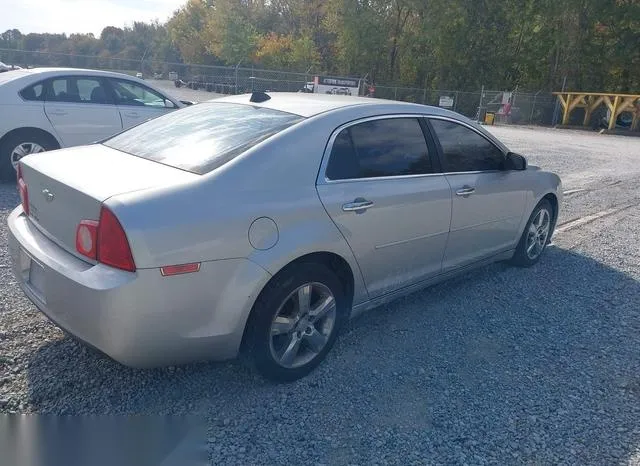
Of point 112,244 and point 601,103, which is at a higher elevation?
point 601,103

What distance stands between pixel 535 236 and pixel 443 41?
40.0 m

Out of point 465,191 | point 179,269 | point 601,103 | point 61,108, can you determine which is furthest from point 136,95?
point 601,103

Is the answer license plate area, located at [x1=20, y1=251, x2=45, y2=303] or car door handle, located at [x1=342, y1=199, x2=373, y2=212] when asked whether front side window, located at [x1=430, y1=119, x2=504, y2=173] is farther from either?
license plate area, located at [x1=20, y1=251, x2=45, y2=303]

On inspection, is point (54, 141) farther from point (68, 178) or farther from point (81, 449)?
point (81, 449)

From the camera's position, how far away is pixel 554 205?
5.61 meters

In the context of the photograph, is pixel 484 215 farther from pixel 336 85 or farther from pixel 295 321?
pixel 336 85

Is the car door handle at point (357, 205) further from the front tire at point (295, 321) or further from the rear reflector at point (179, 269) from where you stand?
the rear reflector at point (179, 269)

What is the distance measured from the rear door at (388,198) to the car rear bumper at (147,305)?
779 mm

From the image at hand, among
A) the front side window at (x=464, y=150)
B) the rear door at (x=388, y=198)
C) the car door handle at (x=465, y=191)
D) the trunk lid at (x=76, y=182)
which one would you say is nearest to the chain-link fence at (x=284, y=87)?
the trunk lid at (x=76, y=182)

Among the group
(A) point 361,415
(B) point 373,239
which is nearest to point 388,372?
(A) point 361,415

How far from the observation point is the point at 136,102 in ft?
26.2

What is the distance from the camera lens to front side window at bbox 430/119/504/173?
4.12m

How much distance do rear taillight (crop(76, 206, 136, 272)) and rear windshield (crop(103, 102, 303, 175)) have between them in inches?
22.6

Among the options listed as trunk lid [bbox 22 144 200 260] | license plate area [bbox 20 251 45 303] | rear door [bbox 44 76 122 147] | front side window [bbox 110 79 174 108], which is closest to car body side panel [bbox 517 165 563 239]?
trunk lid [bbox 22 144 200 260]
